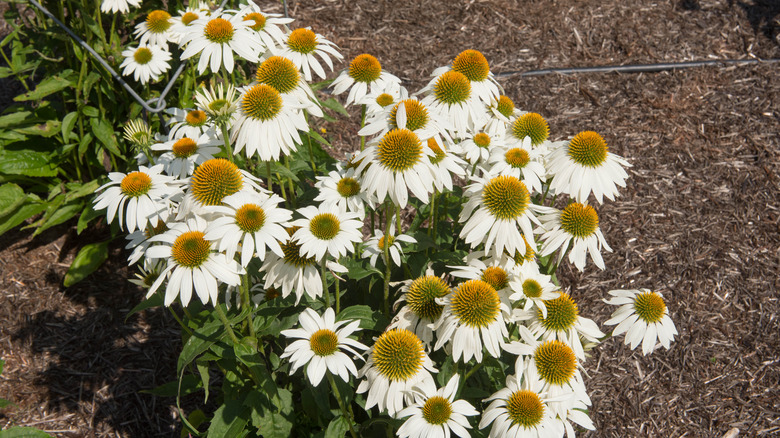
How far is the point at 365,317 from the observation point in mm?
2100

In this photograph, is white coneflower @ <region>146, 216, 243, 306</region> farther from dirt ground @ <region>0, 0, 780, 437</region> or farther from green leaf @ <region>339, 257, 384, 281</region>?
dirt ground @ <region>0, 0, 780, 437</region>

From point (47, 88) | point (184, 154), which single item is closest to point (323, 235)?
point (184, 154)

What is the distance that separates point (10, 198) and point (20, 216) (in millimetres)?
121

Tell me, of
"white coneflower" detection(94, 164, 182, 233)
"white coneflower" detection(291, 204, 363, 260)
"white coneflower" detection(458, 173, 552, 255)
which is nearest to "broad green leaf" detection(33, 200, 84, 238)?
"white coneflower" detection(94, 164, 182, 233)

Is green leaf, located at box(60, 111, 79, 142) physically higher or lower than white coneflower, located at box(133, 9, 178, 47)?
lower

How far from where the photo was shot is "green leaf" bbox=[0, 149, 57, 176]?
346 cm

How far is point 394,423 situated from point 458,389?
0.24 metres

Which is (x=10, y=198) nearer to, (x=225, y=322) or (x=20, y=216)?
(x=20, y=216)

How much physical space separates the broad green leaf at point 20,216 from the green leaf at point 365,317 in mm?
2431

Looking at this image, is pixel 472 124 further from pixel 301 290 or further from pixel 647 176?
pixel 647 176

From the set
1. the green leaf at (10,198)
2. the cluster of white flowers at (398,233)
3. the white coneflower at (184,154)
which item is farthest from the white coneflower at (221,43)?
the green leaf at (10,198)

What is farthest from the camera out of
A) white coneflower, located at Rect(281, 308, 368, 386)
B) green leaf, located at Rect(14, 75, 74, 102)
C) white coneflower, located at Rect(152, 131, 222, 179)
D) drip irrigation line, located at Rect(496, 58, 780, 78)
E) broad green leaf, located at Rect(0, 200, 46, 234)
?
drip irrigation line, located at Rect(496, 58, 780, 78)

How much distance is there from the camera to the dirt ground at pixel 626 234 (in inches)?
125

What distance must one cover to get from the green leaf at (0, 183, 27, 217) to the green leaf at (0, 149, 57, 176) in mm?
94
